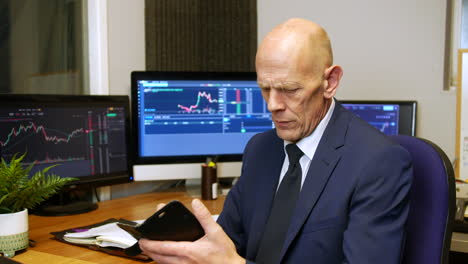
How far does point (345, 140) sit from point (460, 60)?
1.23 meters

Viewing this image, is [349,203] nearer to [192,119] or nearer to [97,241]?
[97,241]

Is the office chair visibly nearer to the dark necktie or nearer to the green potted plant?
the dark necktie

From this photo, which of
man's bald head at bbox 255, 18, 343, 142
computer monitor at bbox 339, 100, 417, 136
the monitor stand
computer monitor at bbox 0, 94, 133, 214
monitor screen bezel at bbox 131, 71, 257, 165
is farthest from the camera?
computer monitor at bbox 339, 100, 417, 136

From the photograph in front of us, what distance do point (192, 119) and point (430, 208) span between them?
45.1 inches

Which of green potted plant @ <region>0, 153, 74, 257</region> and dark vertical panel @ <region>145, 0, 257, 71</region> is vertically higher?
dark vertical panel @ <region>145, 0, 257, 71</region>

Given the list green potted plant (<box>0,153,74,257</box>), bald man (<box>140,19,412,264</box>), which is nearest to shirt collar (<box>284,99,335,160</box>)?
bald man (<box>140,19,412,264</box>)

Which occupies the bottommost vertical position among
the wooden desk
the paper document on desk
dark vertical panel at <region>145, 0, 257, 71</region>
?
the wooden desk

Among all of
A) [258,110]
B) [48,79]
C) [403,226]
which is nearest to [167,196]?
[258,110]

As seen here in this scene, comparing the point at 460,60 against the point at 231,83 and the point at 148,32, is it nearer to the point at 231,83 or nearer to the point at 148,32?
the point at 231,83

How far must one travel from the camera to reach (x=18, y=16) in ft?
5.67

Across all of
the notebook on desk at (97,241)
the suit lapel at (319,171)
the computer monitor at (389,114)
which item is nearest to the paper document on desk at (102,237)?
the notebook on desk at (97,241)

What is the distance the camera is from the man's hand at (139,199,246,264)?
1007mm

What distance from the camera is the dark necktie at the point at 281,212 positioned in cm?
112

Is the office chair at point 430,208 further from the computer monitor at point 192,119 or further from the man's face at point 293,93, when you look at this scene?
the computer monitor at point 192,119
